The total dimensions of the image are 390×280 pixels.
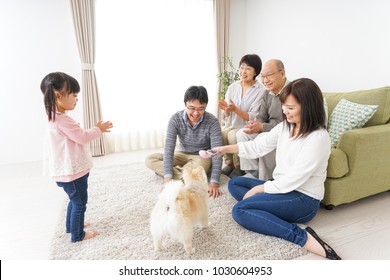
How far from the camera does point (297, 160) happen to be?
137cm

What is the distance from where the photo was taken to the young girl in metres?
1.26

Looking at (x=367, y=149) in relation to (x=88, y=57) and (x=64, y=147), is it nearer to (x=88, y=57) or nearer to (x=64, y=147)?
(x=64, y=147)

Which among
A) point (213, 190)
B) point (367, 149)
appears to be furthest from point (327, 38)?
point (213, 190)

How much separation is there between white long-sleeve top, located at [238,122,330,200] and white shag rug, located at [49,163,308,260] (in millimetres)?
324

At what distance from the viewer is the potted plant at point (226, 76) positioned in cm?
343

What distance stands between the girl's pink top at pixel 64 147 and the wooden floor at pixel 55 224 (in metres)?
0.50

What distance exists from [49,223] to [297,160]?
5.53 ft

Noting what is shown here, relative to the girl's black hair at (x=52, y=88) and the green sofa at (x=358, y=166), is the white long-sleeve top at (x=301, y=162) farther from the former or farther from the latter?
the girl's black hair at (x=52, y=88)

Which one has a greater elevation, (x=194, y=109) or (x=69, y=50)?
(x=69, y=50)

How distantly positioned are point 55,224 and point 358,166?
212 cm

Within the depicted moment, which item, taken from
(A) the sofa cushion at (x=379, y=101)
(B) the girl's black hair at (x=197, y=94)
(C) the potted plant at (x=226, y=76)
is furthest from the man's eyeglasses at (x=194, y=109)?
(C) the potted plant at (x=226, y=76)

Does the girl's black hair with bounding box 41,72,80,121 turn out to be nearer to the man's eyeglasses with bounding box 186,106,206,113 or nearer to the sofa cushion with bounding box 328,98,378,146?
the man's eyeglasses with bounding box 186,106,206,113

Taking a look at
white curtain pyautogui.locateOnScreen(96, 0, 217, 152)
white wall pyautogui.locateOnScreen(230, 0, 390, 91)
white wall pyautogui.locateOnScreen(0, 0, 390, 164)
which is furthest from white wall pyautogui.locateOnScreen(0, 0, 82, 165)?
white wall pyautogui.locateOnScreen(230, 0, 390, 91)

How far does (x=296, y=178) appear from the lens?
1.36 m
